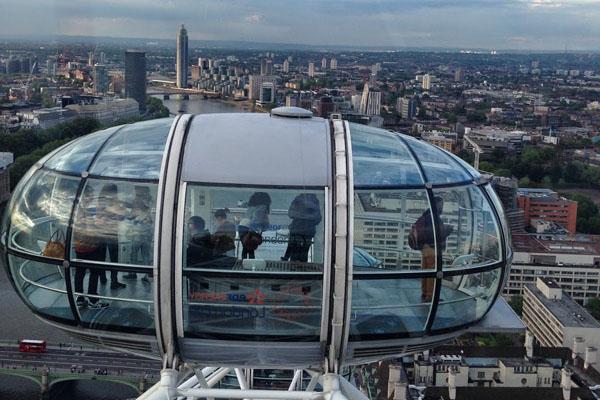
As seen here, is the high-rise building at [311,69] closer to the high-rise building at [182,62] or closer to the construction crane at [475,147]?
the high-rise building at [182,62]

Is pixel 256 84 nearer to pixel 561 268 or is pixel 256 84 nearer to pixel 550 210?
pixel 550 210

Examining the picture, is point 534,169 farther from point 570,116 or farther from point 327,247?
point 327,247

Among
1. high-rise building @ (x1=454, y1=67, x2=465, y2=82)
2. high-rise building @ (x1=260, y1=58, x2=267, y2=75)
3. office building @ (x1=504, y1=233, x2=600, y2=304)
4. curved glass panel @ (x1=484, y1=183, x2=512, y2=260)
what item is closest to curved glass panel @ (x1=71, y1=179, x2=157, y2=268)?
curved glass panel @ (x1=484, y1=183, x2=512, y2=260)

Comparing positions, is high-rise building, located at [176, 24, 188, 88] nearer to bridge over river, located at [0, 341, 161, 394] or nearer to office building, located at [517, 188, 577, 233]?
office building, located at [517, 188, 577, 233]

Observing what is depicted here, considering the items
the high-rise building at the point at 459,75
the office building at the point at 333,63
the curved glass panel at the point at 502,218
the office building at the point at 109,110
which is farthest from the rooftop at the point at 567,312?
the high-rise building at the point at 459,75

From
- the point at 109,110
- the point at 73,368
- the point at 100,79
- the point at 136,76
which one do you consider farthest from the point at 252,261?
the point at 100,79
